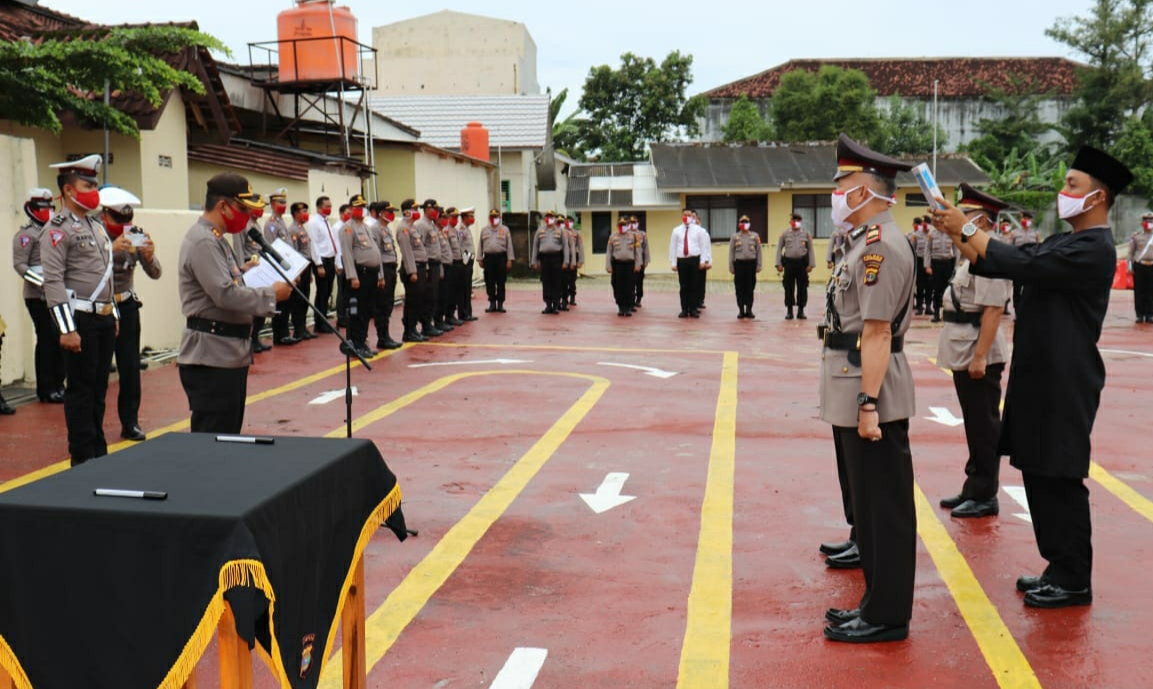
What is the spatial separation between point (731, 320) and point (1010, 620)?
16250 millimetres

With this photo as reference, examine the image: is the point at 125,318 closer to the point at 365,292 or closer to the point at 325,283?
the point at 365,292

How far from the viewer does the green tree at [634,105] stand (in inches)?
1965

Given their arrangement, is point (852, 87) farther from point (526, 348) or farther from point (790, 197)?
point (526, 348)

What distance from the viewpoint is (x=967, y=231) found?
4.88 meters

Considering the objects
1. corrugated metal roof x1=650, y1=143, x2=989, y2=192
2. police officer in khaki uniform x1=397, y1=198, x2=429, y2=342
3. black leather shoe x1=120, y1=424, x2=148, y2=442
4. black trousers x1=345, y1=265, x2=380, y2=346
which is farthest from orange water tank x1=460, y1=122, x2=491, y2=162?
black leather shoe x1=120, y1=424, x2=148, y2=442

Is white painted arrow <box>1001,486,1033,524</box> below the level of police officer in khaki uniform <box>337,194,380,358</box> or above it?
below

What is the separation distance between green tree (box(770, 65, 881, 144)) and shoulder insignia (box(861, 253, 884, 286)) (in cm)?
4309

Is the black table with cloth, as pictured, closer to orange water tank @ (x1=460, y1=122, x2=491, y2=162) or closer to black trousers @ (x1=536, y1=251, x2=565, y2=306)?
black trousers @ (x1=536, y1=251, x2=565, y2=306)

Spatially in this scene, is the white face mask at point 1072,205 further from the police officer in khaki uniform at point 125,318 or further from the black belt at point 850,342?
the police officer in khaki uniform at point 125,318

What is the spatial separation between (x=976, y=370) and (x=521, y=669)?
3604mm

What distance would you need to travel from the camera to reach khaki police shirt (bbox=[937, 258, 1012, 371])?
675 cm

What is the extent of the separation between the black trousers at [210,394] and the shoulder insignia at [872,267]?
3.48m

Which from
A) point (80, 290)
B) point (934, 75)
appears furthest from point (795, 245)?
point (934, 75)

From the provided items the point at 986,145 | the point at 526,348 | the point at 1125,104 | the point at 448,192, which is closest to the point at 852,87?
the point at 986,145
